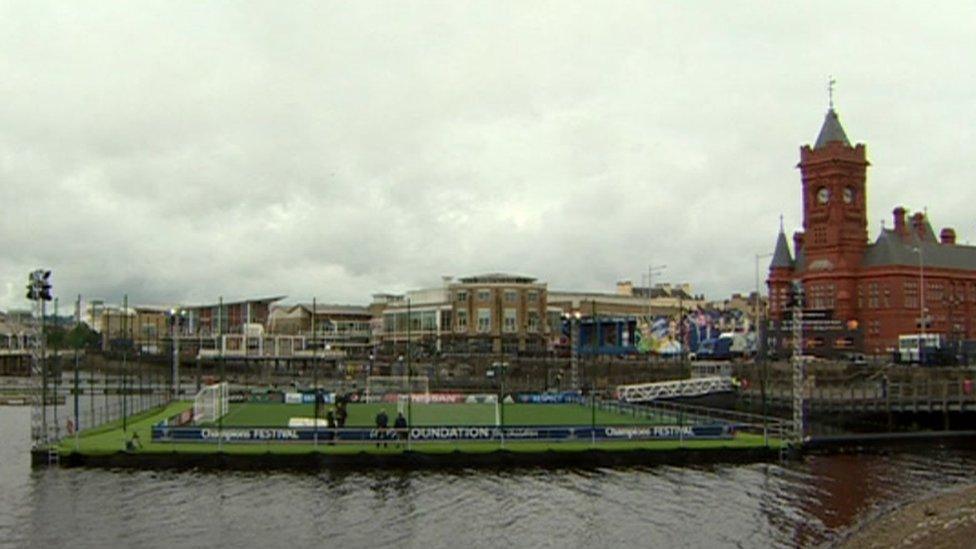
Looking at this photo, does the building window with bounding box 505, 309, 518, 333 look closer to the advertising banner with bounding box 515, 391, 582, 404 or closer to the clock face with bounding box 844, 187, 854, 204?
the clock face with bounding box 844, 187, 854, 204

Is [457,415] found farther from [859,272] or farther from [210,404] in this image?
[859,272]

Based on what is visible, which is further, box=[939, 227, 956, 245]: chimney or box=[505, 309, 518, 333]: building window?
box=[505, 309, 518, 333]: building window

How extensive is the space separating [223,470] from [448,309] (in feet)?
428

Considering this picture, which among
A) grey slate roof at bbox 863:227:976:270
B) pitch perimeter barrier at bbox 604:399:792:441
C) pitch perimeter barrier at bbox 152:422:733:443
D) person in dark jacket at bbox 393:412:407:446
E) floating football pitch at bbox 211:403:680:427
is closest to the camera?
pitch perimeter barrier at bbox 152:422:733:443

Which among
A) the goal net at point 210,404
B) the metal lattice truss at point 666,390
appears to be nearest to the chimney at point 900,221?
the metal lattice truss at point 666,390

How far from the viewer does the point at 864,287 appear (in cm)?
11156

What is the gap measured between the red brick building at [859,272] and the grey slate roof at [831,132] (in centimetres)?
11

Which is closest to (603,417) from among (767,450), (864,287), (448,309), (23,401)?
(767,450)

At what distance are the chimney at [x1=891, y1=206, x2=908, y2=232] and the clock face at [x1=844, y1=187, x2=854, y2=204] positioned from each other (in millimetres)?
6464

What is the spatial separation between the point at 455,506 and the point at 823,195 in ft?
286

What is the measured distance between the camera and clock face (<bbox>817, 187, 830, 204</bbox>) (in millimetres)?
113500

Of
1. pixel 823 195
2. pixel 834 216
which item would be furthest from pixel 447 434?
pixel 823 195

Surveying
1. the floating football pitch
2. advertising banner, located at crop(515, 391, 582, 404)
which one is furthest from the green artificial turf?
advertising banner, located at crop(515, 391, 582, 404)

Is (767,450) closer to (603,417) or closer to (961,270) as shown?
(603,417)
